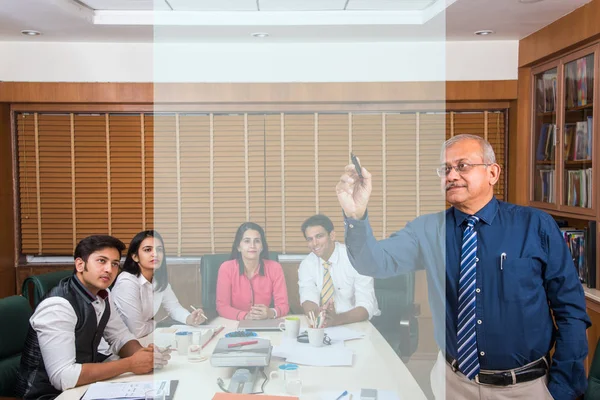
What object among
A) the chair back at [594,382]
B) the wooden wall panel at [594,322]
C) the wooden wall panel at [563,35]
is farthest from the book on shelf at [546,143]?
the chair back at [594,382]

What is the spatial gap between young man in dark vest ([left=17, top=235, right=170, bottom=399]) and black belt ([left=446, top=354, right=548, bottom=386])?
1045 mm

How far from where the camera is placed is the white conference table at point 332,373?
1.46m

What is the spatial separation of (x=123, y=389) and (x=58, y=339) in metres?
0.43

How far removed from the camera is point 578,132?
3105 mm

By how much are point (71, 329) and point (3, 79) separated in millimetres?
2336

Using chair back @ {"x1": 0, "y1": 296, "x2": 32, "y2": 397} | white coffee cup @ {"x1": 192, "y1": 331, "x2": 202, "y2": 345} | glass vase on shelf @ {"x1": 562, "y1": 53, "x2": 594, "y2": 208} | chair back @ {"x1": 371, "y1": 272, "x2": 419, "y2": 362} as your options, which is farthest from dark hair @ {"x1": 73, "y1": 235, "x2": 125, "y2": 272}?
glass vase on shelf @ {"x1": 562, "y1": 53, "x2": 594, "y2": 208}

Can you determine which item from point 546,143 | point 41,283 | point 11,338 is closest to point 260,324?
point 11,338

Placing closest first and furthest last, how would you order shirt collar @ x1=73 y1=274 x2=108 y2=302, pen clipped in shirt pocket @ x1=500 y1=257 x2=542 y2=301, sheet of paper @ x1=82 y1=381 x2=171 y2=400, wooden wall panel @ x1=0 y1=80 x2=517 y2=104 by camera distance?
wooden wall panel @ x1=0 y1=80 x2=517 y2=104 → sheet of paper @ x1=82 y1=381 x2=171 y2=400 → pen clipped in shirt pocket @ x1=500 y1=257 x2=542 y2=301 → shirt collar @ x1=73 y1=274 x2=108 y2=302

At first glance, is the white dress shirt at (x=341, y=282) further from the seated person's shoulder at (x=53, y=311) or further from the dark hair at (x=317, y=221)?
the seated person's shoulder at (x=53, y=311)

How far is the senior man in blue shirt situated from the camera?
5.50 feet

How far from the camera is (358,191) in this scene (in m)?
1.48

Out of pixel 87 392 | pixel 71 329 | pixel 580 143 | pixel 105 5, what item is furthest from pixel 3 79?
pixel 580 143

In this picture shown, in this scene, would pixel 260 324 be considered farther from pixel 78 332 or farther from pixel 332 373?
pixel 78 332

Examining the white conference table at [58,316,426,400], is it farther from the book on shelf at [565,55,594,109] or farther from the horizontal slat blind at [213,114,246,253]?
the book on shelf at [565,55,594,109]
